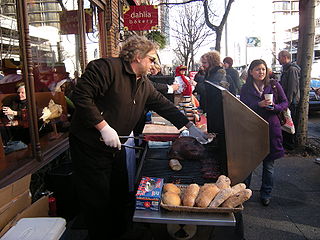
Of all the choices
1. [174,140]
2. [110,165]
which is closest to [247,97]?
[174,140]

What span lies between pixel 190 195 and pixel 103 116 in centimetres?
91

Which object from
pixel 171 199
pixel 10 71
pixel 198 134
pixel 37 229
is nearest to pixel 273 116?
pixel 198 134

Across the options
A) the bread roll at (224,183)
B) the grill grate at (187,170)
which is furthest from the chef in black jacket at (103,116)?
the bread roll at (224,183)

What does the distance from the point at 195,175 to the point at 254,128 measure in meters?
0.62

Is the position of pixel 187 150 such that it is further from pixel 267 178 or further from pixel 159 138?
pixel 267 178

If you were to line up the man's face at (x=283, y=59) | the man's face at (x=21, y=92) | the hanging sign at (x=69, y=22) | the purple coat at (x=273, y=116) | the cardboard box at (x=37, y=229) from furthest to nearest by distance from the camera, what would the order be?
the man's face at (x=283, y=59) → the hanging sign at (x=69, y=22) → the man's face at (x=21, y=92) → the purple coat at (x=273, y=116) → the cardboard box at (x=37, y=229)

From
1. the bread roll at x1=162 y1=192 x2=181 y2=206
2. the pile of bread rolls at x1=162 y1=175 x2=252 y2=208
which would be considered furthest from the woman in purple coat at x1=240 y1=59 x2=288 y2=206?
the bread roll at x1=162 y1=192 x2=181 y2=206

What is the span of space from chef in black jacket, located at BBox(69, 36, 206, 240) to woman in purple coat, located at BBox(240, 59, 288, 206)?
150 cm

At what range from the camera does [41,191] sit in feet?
11.0

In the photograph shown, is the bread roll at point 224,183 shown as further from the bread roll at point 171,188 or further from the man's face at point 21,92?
the man's face at point 21,92

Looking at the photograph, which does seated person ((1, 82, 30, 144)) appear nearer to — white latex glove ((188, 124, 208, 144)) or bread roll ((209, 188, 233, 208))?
white latex glove ((188, 124, 208, 144))

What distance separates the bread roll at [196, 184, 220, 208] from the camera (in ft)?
5.80

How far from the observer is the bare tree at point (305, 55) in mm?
5383

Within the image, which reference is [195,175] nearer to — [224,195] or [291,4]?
[224,195]
